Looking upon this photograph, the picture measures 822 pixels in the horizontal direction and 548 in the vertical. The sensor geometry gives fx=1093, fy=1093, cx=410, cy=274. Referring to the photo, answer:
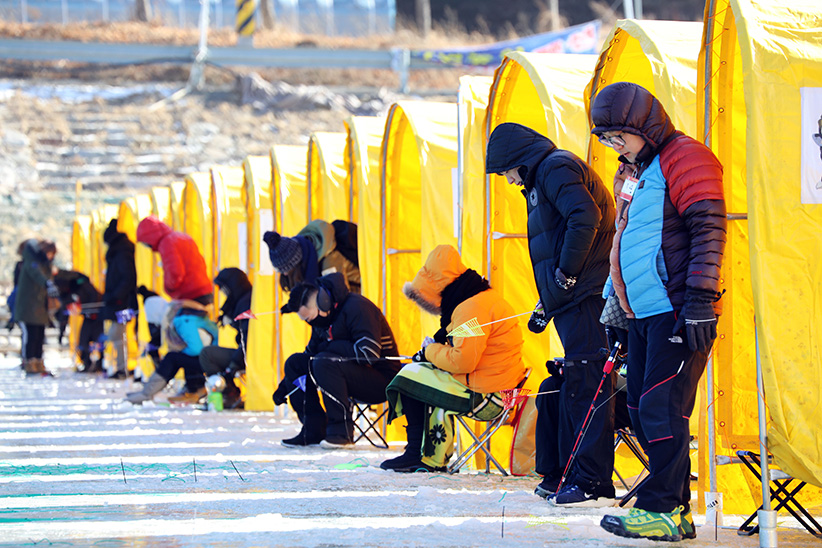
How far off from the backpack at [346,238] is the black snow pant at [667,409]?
544 cm

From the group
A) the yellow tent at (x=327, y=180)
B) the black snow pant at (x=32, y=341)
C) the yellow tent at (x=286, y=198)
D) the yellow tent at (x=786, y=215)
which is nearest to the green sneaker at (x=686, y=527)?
the yellow tent at (x=786, y=215)

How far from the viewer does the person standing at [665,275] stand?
13.2 feet

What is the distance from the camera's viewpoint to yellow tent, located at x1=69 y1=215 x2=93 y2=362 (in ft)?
67.1

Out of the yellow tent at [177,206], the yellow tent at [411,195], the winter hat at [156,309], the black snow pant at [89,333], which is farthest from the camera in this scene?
the black snow pant at [89,333]

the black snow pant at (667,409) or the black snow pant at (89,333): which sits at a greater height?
the black snow pant at (667,409)

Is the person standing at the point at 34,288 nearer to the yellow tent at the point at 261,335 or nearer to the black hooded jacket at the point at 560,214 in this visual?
the yellow tent at the point at 261,335

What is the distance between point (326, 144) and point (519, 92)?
11.6ft

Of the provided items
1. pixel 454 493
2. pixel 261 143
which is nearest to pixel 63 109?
pixel 261 143

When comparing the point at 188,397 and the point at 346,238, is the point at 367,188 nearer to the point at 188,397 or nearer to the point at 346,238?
the point at 346,238

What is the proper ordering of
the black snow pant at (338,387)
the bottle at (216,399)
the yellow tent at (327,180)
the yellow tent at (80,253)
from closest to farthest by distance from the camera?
the black snow pant at (338,387)
the yellow tent at (327,180)
the bottle at (216,399)
the yellow tent at (80,253)

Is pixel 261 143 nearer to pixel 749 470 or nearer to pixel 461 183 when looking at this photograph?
pixel 461 183

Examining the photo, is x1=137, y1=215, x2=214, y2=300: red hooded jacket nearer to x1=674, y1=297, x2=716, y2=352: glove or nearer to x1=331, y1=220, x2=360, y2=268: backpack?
x1=331, y1=220, x2=360, y2=268: backpack

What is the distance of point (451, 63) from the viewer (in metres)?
29.9

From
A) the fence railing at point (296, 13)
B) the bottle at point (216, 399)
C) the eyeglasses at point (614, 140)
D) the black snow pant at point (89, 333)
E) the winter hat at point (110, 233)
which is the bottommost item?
the black snow pant at point (89, 333)
